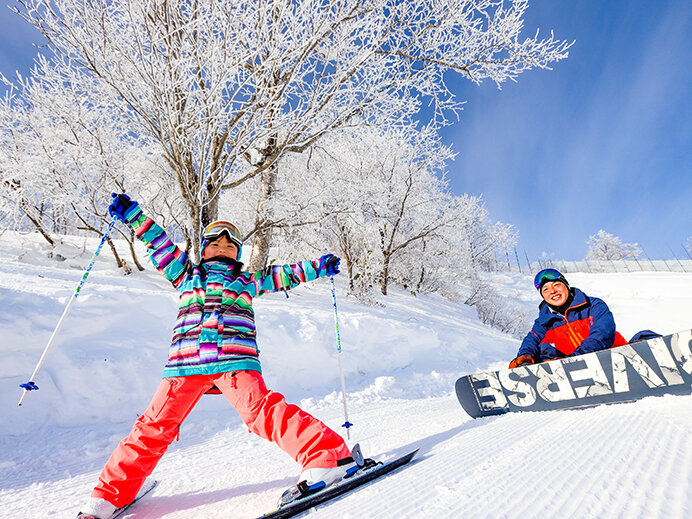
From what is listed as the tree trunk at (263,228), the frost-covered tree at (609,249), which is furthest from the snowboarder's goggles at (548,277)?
the frost-covered tree at (609,249)

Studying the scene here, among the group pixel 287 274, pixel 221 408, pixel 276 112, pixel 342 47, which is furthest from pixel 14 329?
pixel 342 47

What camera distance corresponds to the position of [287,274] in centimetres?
220

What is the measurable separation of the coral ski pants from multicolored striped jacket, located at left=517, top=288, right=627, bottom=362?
249 centimetres

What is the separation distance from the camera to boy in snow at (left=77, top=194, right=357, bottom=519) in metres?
1.38

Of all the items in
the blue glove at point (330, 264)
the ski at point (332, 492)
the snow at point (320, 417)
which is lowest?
the ski at point (332, 492)

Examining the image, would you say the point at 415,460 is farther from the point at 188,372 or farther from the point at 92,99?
the point at 92,99

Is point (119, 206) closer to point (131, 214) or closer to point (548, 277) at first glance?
point (131, 214)

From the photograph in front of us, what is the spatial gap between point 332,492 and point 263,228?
5.38 meters

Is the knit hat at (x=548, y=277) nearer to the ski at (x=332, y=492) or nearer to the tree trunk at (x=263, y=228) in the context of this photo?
the ski at (x=332, y=492)

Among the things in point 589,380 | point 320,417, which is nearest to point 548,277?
point 589,380

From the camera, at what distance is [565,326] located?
3.06 meters

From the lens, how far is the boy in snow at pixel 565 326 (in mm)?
2721

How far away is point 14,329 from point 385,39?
219 inches

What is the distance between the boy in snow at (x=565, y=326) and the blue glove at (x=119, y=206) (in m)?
3.37
